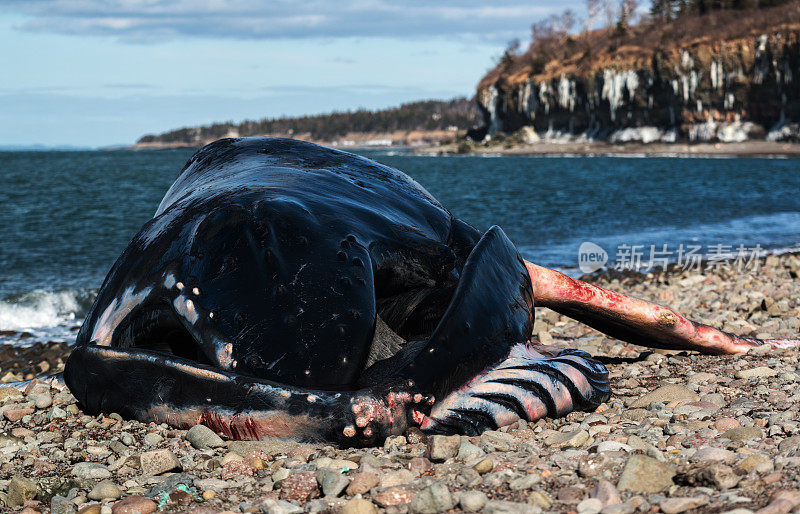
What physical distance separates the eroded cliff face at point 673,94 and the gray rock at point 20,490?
3551 inches

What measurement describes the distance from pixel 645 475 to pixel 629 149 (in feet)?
331

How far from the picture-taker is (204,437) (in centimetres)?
374

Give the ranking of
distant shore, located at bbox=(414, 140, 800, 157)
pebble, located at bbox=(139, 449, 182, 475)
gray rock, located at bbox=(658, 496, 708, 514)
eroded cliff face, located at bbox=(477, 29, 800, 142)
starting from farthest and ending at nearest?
distant shore, located at bbox=(414, 140, 800, 157) → eroded cliff face, located at bbox=(477, 29, 800, 142) → pebble, located at bbox=(139, 449, 182, 475) → gray rock, located at bbox=(658, 496, 708, 514)

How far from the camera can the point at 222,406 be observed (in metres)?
3.57

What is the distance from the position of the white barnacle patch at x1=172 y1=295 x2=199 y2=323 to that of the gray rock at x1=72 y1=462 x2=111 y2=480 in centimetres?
79

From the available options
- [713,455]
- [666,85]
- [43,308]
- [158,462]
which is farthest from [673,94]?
[158,462]

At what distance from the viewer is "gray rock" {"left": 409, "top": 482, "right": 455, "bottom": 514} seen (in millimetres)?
3049

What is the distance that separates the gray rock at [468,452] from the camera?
351 cm

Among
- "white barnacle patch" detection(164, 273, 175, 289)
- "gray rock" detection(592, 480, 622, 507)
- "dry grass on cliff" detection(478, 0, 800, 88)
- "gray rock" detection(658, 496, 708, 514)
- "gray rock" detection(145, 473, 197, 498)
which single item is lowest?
"gray rock" detection(145, 473, 197, 498)

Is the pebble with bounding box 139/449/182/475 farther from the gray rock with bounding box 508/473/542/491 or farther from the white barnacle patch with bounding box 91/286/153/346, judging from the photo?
the gray rock with bounding box 508/473/542/491

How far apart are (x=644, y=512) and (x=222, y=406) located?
181 centimetres

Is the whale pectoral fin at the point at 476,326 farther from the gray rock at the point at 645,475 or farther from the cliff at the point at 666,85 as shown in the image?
the cliff at the point at 666,85

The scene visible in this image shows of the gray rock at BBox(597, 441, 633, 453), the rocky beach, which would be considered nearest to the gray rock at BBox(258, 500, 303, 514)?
the rocky beach

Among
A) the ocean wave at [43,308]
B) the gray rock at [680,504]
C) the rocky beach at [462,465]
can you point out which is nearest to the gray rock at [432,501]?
the rocky beach at [462,465]
